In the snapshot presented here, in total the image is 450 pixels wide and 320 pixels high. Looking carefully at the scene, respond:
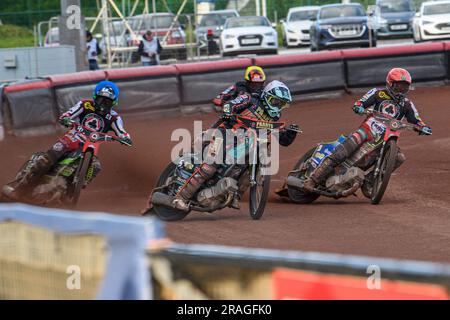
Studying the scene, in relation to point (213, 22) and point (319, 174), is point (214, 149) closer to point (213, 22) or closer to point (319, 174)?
point (319, 174)

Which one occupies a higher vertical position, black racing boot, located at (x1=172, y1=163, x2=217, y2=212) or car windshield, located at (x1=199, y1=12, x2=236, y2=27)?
car windshield, located at (x1=199, y1=12, x2=236, y2=27)

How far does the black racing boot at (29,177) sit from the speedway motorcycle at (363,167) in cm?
282

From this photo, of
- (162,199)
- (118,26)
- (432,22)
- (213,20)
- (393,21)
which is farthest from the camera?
(213,20)

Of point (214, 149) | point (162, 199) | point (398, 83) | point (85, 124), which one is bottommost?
point (162, 199)

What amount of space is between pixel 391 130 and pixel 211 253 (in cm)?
760

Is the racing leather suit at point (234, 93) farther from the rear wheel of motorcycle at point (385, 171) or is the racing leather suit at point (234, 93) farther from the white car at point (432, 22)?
the white car at point (432, 22)

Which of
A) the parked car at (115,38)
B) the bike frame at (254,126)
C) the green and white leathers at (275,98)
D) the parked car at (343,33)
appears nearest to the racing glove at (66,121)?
the bike frame at (254,126)

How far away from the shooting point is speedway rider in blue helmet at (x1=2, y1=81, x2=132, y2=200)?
39.8ft

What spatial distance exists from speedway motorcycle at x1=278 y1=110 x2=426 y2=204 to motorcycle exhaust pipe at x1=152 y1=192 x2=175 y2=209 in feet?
6.07

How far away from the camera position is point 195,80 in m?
20.3

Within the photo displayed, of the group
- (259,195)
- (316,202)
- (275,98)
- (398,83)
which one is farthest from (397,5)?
(259,195)

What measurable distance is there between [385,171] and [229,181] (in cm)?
192

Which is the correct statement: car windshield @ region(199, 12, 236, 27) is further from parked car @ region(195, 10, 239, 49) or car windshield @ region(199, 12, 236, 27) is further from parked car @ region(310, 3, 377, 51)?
parked car @ region(310, 3, 377, 51)

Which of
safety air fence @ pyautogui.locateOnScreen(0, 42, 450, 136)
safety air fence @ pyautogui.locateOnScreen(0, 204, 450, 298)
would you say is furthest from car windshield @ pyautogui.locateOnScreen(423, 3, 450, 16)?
safety air fence @ pyautogui.locateOnScreen(0, 204, 450, 298)
